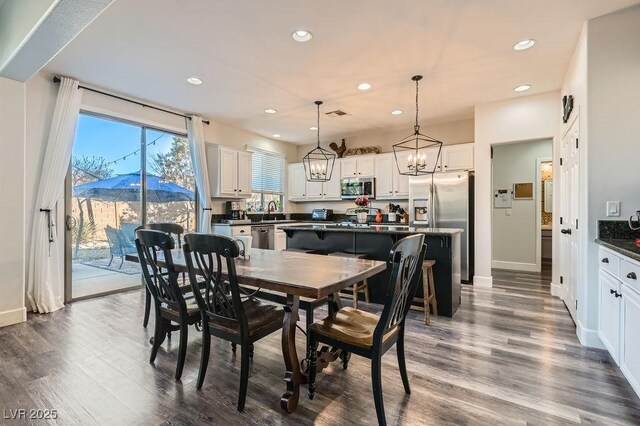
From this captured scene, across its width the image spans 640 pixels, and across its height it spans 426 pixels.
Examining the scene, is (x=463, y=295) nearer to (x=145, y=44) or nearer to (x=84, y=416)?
(x=84, y=416)

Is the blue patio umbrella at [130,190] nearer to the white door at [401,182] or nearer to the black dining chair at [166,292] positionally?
the black dining chair at [166,292]

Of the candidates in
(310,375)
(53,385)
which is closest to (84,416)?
(53,385)

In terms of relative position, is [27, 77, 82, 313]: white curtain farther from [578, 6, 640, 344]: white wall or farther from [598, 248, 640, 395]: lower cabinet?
[578, 6, 640, 344]: white wall

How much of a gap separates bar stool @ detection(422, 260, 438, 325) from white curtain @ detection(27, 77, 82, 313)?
13.2 feet

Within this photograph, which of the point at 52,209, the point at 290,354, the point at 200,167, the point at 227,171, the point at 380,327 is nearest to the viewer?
the point at 380,327

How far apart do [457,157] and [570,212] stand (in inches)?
83.9

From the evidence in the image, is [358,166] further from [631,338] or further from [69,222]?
[631,338]

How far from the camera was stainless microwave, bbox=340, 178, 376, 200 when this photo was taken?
6176mm

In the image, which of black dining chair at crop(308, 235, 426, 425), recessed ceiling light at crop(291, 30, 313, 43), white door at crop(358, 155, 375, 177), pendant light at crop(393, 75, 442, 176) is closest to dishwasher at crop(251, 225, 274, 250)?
white door at crop(358, 155, 375, 177)

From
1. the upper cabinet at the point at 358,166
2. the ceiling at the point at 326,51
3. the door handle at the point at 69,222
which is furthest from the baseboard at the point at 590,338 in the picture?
the door handle at the point at 69,222

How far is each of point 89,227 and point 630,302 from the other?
209 inches

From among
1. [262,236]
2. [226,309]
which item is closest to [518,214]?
[262,236]

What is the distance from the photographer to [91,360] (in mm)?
2355

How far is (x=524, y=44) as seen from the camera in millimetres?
2986
